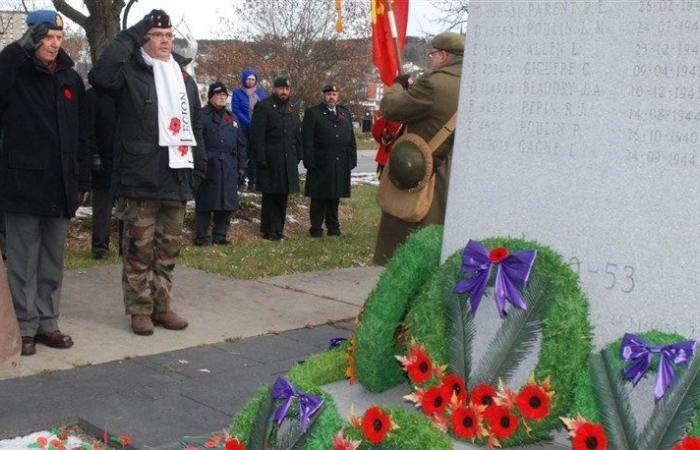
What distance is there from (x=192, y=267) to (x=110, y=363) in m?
3.35

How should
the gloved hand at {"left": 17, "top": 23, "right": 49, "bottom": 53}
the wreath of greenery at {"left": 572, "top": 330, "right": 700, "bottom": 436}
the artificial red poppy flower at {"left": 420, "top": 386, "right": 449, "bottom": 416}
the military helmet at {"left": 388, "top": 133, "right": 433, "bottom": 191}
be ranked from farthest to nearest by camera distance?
the military helmet at {"left": 388, "top": 133, "right": 433, "bottom": 191} → the gloved hand at {"left": 17, "top": 23, "right": 49, "bottom": 53} → the artificial red poppy flower at {"left": 420, "top": 386, "right": 449, "bottom": 416} → the wreath of greenery at {"left": 572, "top": 330, "right": 700, "bottom": 436}

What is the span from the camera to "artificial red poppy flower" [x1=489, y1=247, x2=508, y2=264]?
3.60 metres

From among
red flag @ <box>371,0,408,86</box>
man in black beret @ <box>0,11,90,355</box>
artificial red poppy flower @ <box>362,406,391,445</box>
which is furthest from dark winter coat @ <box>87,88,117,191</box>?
artificial red poppy flower @ <box>362,406,391,445</box>

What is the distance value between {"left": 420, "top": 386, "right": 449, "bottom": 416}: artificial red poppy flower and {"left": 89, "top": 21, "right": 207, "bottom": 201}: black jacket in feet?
9.44

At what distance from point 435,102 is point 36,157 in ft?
7.83

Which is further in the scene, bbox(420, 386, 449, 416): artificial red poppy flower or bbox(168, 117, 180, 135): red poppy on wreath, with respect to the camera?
bbox(168, 117, 180, 135): red poppy on wreath

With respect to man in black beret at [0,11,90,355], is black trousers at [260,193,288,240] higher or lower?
lower

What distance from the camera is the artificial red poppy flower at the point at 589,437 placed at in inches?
128

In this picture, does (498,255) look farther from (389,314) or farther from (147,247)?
(147,247)

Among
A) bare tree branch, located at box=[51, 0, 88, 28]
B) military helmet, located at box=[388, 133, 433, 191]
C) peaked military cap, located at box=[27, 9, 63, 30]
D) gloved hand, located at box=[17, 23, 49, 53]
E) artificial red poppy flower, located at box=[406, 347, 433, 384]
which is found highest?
bare tree branch, located at box=[51, 0, 88, 28]

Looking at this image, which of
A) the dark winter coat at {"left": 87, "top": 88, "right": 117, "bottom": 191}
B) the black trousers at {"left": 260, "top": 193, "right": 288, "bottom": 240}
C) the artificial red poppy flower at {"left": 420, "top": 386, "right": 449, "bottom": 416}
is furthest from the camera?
the black trousers at {"left": 260, "top": 193, "right": 288, "bottom": 240}

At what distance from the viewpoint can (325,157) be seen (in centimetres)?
1206

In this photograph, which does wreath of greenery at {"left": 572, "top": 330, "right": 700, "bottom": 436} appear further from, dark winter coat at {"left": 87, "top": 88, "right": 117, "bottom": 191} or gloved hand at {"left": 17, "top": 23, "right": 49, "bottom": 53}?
dark winter coat at {"left": 87, "top": 88, "right": 117, "bottom": 191}

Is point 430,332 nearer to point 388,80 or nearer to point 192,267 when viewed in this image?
point 388,80
